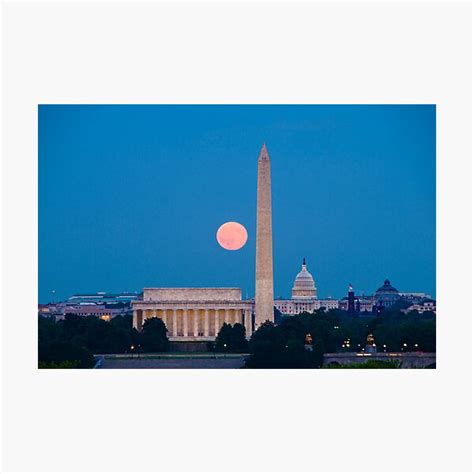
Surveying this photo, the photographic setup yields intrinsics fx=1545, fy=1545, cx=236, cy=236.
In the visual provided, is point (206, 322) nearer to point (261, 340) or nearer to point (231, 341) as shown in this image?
point (231, 341)

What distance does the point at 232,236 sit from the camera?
88500 millimetres

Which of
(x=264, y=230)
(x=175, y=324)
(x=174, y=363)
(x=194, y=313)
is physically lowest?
(x=175, y=324)

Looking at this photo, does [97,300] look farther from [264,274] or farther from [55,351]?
[55,351]

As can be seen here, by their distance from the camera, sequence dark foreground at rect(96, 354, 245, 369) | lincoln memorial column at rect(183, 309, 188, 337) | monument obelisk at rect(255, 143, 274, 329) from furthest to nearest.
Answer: lincoln memorial column at rect(183, 309, 188, 337), monument obelisk at rect(255, 143, 274, 329), dark foreground at rect(96, 354, 245, 369)

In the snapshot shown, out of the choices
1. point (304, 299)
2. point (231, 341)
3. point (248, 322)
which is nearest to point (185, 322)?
point (248, 322)

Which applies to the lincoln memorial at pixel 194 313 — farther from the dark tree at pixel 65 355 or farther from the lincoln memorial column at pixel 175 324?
the dark tree at pixel 65 355

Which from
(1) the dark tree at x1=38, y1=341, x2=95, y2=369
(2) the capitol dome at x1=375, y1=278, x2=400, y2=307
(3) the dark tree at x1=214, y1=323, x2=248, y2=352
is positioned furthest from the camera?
(2) the capitol dome at x1=375, y1=278, x2=400, y2=307

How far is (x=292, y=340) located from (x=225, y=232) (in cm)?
2118

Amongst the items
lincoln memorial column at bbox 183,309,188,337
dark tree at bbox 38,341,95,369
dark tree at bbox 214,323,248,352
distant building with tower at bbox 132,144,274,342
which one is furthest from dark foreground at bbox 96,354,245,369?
lincoln memorial column at bbox 183,309,188,337

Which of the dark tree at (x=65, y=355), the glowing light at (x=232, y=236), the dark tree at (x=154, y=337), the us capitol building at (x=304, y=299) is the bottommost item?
the us capitol building at (x=304, y=299)

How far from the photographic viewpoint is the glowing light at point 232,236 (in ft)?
284

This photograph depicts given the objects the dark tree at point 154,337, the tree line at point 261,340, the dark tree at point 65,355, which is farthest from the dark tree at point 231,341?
the dark tree at point 65,355

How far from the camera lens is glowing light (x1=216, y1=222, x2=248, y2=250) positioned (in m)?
86.6

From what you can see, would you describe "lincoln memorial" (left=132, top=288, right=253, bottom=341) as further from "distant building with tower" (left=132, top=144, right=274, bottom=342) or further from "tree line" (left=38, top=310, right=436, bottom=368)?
"tree line" (left=38, top=310, right=436, bottom=368)
